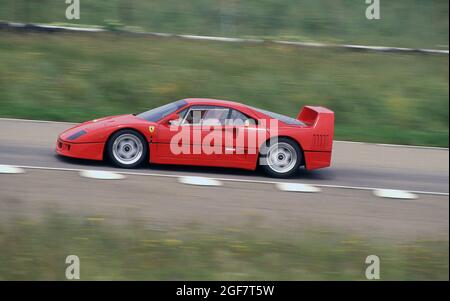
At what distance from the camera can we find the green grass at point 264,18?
18656 millimetres

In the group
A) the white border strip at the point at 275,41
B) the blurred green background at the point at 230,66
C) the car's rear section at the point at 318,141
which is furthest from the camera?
the white border strip at the point at 275,41

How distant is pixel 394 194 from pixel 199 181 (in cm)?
282

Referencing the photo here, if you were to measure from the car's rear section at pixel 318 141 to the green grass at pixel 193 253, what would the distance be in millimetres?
3207

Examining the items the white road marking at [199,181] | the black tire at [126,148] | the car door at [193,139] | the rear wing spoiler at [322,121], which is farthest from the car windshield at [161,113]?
the rear wing spoiler at [322,121]

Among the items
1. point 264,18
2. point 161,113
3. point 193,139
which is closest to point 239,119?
point 193,139

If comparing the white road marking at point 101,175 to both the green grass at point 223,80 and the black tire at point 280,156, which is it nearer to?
the black tire at point 280,156

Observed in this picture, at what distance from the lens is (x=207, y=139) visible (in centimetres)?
1066

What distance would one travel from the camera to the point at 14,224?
725 cm

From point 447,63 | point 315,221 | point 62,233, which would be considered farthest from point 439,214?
point 447,63

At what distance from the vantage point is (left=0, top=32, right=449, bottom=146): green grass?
595 inches

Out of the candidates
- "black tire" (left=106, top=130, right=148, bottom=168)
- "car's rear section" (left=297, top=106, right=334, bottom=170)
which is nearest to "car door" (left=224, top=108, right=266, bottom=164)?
"car's rear section" (left=297, top=106, right=334, bottom=170)

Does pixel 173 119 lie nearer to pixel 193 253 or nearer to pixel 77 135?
pixel 77 135
